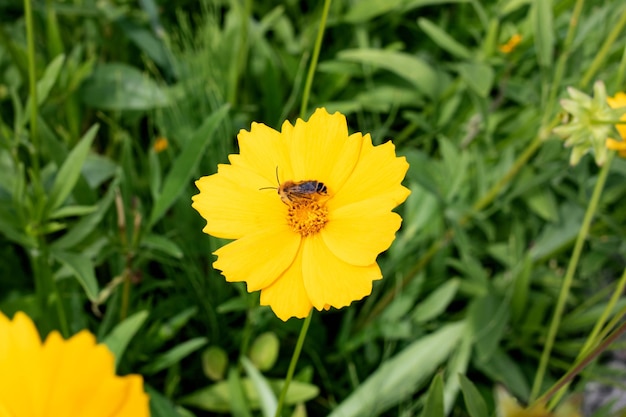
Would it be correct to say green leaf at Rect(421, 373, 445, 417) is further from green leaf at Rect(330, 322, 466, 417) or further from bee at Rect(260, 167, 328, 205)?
green leaf at Rect(330, 322, 466, 417)

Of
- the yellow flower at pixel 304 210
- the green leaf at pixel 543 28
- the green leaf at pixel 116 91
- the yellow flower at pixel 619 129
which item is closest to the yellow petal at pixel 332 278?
the yellow flower at pixel 304 210

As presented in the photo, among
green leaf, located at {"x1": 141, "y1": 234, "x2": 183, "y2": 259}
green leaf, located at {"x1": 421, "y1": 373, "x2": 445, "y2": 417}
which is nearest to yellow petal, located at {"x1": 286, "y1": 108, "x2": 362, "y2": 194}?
green leaf, located at {"x1": 421, "y1": 373, "x2": 445, "y2": 417}

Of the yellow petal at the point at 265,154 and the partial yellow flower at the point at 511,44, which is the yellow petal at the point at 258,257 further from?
the partial yellow flower at the point at 511,44

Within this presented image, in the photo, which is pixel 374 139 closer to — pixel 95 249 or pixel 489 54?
pixel 489 54

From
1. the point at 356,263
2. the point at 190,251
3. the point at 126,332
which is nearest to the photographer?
the point at 356,263

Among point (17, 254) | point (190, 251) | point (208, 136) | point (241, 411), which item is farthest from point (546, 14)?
point (17, 254)

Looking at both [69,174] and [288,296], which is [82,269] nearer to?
[69,174]
